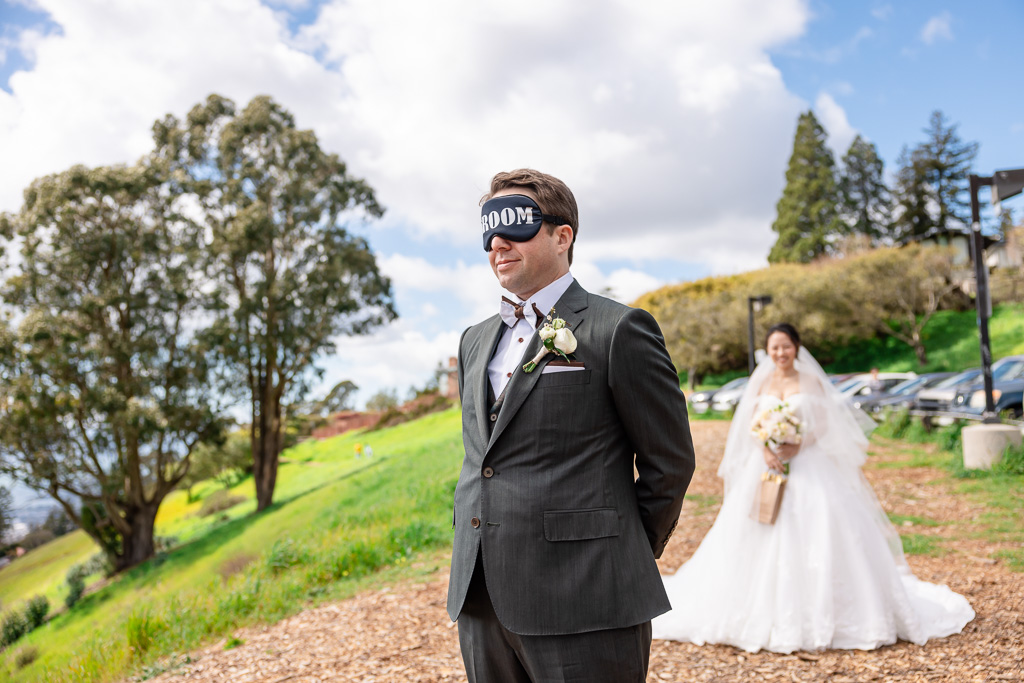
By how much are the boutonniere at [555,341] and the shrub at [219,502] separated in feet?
127

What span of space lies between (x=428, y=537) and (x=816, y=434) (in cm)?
503

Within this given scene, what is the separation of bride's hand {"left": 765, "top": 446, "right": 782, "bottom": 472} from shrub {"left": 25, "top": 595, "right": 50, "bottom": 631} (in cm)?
2231

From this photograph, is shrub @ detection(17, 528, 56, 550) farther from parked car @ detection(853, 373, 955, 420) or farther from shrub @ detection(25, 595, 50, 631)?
parked car @ detection(853, 373, 955, 420)

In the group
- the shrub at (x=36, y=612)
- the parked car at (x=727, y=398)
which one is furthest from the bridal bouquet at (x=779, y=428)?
the shrub at (x=36, y=612)

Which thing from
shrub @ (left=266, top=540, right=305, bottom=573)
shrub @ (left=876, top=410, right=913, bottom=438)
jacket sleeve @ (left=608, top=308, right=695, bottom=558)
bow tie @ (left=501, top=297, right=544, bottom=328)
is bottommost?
shrub @ (left=266, top=540, right=305, bottom=573)

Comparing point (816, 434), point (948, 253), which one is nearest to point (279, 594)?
point (816, 434)

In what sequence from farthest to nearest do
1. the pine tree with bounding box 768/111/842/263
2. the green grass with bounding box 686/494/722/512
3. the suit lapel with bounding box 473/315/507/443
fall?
the pine tree with bounding box 768/111/842/263 < the green grass with bounding box 686/494/722/512 < the suit lapel with bounding box 473/315/507/443

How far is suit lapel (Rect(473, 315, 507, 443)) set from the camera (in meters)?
2.23

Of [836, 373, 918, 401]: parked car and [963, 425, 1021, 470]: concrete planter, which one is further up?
[836, 373, 918, 401]: parked car

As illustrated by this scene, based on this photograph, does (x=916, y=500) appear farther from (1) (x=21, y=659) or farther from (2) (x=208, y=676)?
(1) (x=21, y=659)

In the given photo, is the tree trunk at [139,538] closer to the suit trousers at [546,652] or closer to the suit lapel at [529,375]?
the suit trousers at [546,652]

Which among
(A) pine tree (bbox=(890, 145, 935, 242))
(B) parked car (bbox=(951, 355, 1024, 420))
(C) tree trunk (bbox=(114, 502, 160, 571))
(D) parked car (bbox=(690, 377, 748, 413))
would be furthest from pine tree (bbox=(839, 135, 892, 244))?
(C) tree trunk (bbox=(114, 502, 160, 571))

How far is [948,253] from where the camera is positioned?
36906 millimetres

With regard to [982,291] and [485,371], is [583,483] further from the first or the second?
[982,291]
